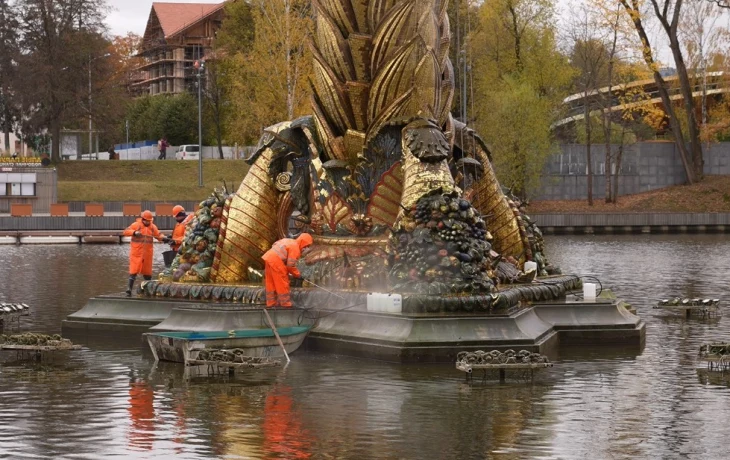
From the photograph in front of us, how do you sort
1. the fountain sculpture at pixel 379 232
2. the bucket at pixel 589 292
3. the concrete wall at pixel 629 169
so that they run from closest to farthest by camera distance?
the fountain sculpture at pixel 379 232 < the bucket at pixel 589 292 < the concrete wall at pixel 629 169

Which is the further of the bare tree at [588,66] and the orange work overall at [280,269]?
the bare tree at [588,66]

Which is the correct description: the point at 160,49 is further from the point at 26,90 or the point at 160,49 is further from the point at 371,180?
the point at 371,180

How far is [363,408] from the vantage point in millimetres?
17047

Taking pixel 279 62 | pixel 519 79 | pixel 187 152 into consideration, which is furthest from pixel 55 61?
pixel 519 79

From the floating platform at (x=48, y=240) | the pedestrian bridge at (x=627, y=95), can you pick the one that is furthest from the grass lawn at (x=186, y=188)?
the floating platform at (x=48, y=240)

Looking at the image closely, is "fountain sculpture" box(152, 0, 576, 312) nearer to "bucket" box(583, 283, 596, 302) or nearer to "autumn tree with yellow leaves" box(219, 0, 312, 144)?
"bucket" box(583, 283, 596, 302)

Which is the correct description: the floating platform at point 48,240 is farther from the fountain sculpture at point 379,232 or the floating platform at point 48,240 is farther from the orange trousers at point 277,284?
the orange trousers at point 277,284

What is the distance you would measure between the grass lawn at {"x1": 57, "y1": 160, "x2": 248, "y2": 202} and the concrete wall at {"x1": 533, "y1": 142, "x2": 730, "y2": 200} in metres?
18.1

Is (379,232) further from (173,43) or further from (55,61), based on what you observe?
(173,43)

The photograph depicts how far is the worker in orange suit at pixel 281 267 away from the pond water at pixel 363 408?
1.04 meters

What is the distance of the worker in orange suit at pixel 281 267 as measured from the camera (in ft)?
72.4

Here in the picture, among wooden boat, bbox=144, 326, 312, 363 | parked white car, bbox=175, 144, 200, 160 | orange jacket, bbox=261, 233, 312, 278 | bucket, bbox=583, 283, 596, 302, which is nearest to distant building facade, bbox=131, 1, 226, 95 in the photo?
parked white car, bbox=175, 144, 200, 160

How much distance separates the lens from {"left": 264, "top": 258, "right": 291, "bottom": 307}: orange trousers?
22.1 metres

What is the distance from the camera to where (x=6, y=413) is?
16672 millimetres
